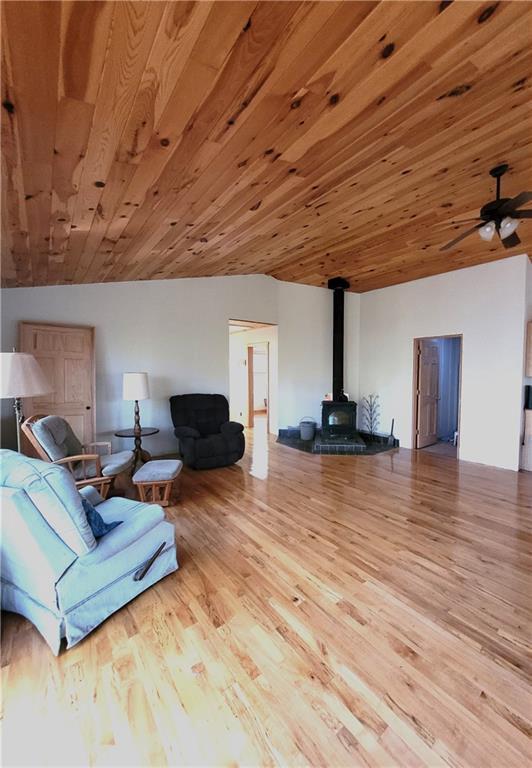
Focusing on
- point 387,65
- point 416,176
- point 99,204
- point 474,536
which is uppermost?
point 416,176

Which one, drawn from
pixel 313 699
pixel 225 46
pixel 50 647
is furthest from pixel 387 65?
pixel 50 647

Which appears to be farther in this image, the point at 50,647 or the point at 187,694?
the point at 50,647

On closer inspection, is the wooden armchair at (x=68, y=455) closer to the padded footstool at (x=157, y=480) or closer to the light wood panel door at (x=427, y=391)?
the padded footstool at (x=157, y=480)

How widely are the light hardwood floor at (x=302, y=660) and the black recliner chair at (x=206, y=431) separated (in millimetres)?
1614

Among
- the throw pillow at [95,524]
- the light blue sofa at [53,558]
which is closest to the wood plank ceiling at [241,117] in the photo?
the light blue sofa at [53,558]

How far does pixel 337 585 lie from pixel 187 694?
108 cm

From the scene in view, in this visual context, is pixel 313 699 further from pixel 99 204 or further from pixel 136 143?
pixel 99 204

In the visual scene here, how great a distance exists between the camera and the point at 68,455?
10.6 feet

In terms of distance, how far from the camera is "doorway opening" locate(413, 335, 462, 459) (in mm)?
5805

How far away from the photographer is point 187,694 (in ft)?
Result: 4.62

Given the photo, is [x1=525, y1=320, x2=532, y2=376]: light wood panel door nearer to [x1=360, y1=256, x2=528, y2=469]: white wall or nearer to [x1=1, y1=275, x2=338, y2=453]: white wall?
[x1=360, y1=256, x2=528, y2=469]: white wall

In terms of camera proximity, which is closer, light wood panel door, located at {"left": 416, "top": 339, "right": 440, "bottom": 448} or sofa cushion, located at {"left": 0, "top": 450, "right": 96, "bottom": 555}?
sofa cushion, located at {"left": 0, "top": 450, "right": 96, "bottom": 555}

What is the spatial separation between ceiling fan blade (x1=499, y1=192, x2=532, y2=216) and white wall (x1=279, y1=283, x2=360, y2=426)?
158 inches

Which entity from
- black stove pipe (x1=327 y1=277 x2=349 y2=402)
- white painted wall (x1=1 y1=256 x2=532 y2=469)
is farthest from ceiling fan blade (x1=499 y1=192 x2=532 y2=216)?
black stove pipe (x1=327 y1=277 x2=349 y2=402)
